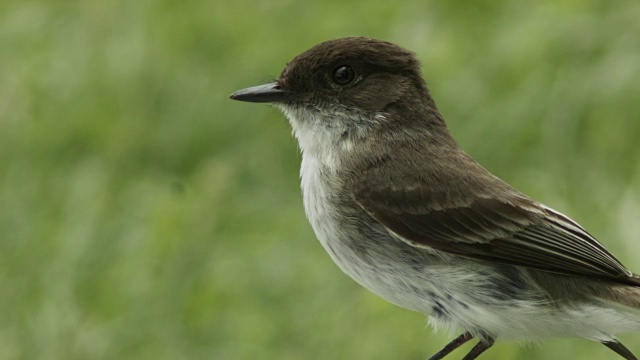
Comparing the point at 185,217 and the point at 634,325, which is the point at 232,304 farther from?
the point at 634,325

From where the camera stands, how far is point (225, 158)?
8523mm

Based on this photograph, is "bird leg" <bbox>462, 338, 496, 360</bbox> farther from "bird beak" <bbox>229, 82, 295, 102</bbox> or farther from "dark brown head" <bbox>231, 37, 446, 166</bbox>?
"bird beak" <bbox>229, 82, 295, 102</bbox>

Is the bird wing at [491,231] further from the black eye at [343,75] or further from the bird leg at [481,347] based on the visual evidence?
the black eye at [343,75]

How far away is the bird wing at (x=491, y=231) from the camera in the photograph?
5168 millimetres

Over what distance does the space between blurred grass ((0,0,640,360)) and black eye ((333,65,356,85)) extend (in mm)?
1382

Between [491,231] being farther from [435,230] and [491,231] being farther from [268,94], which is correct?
[268,94]

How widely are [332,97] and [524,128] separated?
278 centimetres

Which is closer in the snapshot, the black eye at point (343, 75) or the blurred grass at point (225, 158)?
the black eye at point (343, 75)

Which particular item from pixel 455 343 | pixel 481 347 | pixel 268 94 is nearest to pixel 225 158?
pixel 268 94

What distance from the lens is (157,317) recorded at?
22.5 ft

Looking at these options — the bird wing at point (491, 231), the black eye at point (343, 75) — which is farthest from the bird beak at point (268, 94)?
the bird wing at point (491, 231)

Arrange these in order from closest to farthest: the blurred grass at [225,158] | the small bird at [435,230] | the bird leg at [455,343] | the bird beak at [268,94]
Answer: the small bird at [435,230] < the bird leg at [455,343] < the bird beak at [268,94] < the blurred grass at [225,158]

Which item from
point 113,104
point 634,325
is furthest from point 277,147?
point 634,325

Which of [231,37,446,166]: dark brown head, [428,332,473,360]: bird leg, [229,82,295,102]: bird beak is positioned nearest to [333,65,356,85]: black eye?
[231,37,446,166]: dark brown head
